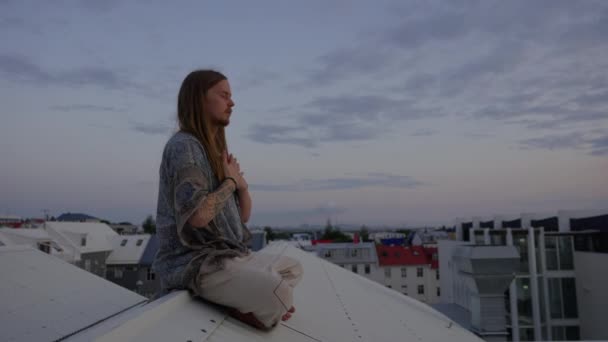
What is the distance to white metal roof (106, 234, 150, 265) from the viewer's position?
3294 cm

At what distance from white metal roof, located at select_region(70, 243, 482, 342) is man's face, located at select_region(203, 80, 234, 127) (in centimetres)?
92

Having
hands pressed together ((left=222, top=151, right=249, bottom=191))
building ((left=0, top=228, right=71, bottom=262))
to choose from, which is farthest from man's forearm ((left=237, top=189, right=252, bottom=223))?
building ((left=0, top=228, right=71, bottom=262))

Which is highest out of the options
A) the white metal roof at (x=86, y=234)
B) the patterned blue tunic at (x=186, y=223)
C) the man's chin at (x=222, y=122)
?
the man's chin at (x=222, y=122)

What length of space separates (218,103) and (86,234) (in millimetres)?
33210

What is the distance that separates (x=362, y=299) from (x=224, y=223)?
2.67 m

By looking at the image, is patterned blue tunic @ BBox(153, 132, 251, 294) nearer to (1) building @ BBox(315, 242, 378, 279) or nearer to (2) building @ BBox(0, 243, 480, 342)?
(2) building @ BBox(0, 243, 480, 342)

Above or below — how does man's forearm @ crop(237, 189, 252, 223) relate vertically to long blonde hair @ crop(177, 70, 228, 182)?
below

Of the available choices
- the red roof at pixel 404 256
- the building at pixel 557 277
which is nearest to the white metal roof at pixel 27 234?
the building at pixel 557 277

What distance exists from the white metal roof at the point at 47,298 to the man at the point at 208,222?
1125 millimetres

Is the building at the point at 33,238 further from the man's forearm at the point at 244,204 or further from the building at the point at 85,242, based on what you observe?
the man's forearm at the point at 244,204

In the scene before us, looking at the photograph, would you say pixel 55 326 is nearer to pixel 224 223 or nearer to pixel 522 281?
pixel 224 223

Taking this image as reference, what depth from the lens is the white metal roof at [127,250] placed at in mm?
32938

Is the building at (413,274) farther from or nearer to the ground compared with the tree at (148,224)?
nearer to the ground

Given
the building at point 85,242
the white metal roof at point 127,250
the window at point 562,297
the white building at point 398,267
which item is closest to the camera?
the window at point 562,297
